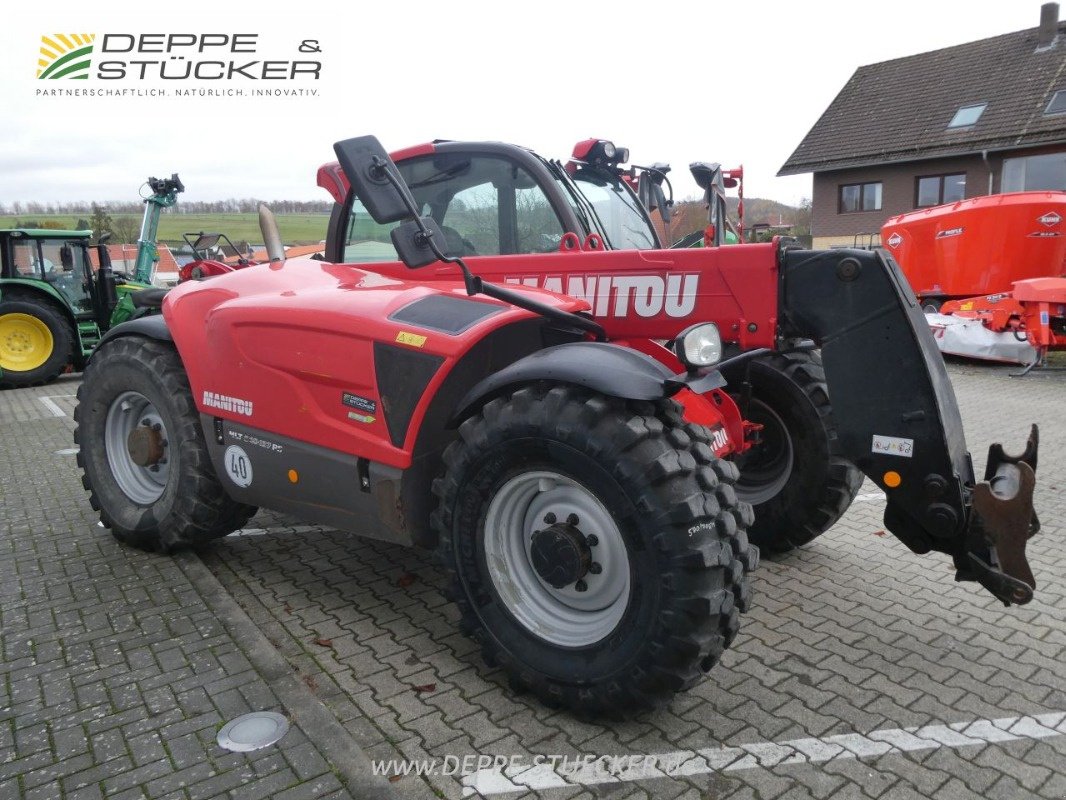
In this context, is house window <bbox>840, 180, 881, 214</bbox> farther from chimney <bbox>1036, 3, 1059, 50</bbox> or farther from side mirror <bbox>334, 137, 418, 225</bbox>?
side mirror <bbox>334, 137, 418, 225</bbox>

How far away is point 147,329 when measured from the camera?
457 cm

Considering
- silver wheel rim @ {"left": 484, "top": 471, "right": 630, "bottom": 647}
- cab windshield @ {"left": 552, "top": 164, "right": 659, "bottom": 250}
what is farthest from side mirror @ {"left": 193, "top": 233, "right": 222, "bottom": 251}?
silver wheel rim @ {"left": 484, "top": 471, "right": 630, "bottom": 647}

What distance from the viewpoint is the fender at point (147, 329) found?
177 inches

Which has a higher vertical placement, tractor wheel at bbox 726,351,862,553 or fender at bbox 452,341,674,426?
fender at bbox 452,341,674,426

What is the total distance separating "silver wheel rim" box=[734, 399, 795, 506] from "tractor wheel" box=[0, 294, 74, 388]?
1207 centimetres

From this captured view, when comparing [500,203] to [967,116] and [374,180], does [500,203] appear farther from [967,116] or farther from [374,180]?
[967,116]

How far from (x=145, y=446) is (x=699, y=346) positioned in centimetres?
316

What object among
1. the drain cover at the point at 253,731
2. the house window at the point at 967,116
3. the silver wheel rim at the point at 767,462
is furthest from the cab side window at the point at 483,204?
the house window at the point at 967,116

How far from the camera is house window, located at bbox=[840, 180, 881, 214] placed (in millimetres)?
26109

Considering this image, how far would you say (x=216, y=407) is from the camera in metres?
4.05

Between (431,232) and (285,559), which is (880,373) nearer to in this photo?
(431,232)

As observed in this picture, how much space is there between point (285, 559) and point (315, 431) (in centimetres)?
133

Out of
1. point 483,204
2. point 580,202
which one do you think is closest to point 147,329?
point 483,204

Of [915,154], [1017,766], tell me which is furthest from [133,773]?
[915,154]
